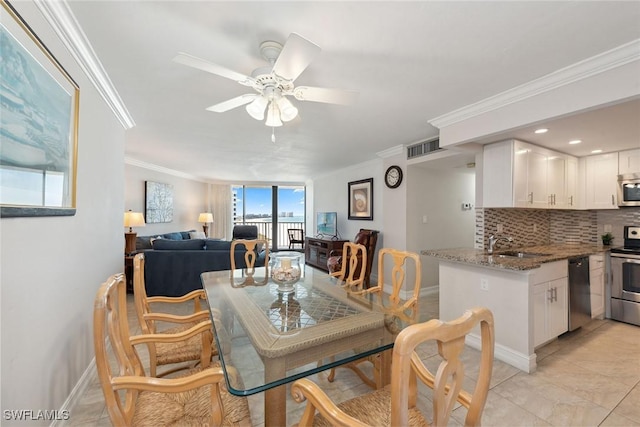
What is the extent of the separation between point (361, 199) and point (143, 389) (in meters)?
4.89

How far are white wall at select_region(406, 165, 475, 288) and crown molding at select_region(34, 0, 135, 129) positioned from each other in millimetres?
3731

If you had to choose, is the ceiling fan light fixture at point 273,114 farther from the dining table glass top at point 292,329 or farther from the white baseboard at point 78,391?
the white baseboard at point 78,391

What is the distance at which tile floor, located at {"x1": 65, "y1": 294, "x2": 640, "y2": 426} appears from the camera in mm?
1674

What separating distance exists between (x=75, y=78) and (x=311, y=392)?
7.61 ft

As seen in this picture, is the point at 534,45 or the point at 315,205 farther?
the point at 315,205

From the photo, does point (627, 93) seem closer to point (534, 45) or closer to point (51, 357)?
point (534, 45)

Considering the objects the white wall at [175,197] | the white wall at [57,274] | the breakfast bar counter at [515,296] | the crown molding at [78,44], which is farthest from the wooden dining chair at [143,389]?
the white wall at [175,197]

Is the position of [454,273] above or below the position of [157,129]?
below

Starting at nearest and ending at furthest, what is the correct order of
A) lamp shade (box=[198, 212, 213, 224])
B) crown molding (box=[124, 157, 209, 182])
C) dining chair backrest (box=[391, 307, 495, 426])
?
dining chair backrest (box=[391, 307, 495, 426]) < crown molding (box=[124, 157, 209, 182]) < lamp shade (box=[198, 212, 213, 224])

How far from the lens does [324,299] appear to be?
6.08 feet

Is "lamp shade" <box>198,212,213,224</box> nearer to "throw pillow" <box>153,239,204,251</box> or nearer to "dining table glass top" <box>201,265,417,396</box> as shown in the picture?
"throw pillow" <box>153,239,204,251</box>

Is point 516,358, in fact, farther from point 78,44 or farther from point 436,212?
point 78,44

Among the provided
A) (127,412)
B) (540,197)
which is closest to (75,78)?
(127,412)

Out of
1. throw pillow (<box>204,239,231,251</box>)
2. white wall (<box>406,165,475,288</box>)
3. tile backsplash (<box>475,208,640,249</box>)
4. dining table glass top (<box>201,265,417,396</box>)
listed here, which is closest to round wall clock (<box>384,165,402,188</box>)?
white wall (<box>406,165,475,288</box>)
